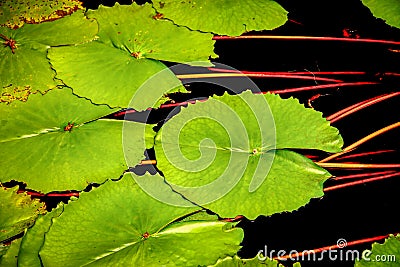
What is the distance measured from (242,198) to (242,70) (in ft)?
2.05

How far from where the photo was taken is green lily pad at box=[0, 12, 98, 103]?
1.27 m

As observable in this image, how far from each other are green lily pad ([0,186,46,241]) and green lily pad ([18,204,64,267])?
0.06 meters

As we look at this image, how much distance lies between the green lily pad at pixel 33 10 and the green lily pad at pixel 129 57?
0.44 feet

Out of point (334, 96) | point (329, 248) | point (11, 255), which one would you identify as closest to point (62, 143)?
point (11, 255)

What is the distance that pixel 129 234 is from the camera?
3.38 ft

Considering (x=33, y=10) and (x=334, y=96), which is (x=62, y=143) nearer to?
(x=33, y=10)

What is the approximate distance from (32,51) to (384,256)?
131cm

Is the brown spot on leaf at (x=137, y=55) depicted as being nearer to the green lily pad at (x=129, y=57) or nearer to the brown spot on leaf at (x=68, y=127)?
the green lily pad at (x=129, y=57)

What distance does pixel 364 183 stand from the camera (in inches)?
48.8

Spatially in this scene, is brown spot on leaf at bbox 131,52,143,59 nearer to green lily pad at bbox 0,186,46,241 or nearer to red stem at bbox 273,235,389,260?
green lily pad at bbox 0,186,46,241

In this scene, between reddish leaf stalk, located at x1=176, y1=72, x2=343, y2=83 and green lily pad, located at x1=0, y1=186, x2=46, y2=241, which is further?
reddish leaf stalk, located at x1=176, y1=72, x2=343, y2=83

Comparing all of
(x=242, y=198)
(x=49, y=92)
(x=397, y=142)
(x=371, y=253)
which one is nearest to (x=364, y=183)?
(x=397, y=142)

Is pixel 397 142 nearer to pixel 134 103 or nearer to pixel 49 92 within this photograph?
pixel 134 103

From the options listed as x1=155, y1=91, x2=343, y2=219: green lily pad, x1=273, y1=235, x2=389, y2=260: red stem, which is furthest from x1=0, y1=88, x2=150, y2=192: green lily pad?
x1=273, y1=235, x2=389, y2=260: red stem
